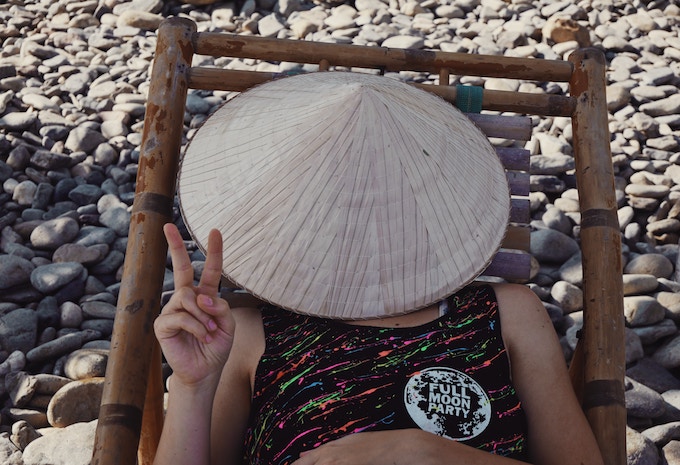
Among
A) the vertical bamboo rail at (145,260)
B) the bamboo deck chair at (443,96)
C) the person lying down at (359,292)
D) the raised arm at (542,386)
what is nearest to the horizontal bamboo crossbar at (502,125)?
the bamboo deck chair at (443,96)

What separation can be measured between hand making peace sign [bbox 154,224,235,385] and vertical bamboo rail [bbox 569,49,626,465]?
3.29ft

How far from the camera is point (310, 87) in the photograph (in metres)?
2.11

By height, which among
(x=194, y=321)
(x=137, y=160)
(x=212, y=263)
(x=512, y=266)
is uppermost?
(x=212, y=263)

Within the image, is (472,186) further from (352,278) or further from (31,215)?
(31,215)

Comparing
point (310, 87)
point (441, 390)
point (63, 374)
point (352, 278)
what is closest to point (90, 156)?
point (63, 374)

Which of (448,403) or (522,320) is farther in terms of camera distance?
(522,320)

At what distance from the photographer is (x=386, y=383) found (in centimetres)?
179

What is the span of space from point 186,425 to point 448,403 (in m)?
0.58

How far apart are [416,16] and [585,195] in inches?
150

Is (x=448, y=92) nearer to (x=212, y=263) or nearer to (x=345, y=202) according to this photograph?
(x=345, y=202)

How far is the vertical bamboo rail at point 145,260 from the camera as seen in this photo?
1.86 meters

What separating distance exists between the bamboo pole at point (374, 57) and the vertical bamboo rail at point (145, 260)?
112mm

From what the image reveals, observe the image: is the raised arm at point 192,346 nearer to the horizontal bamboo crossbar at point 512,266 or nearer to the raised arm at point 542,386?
the raised arm at point 542,386

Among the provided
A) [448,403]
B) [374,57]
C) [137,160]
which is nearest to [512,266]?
[448,403]
